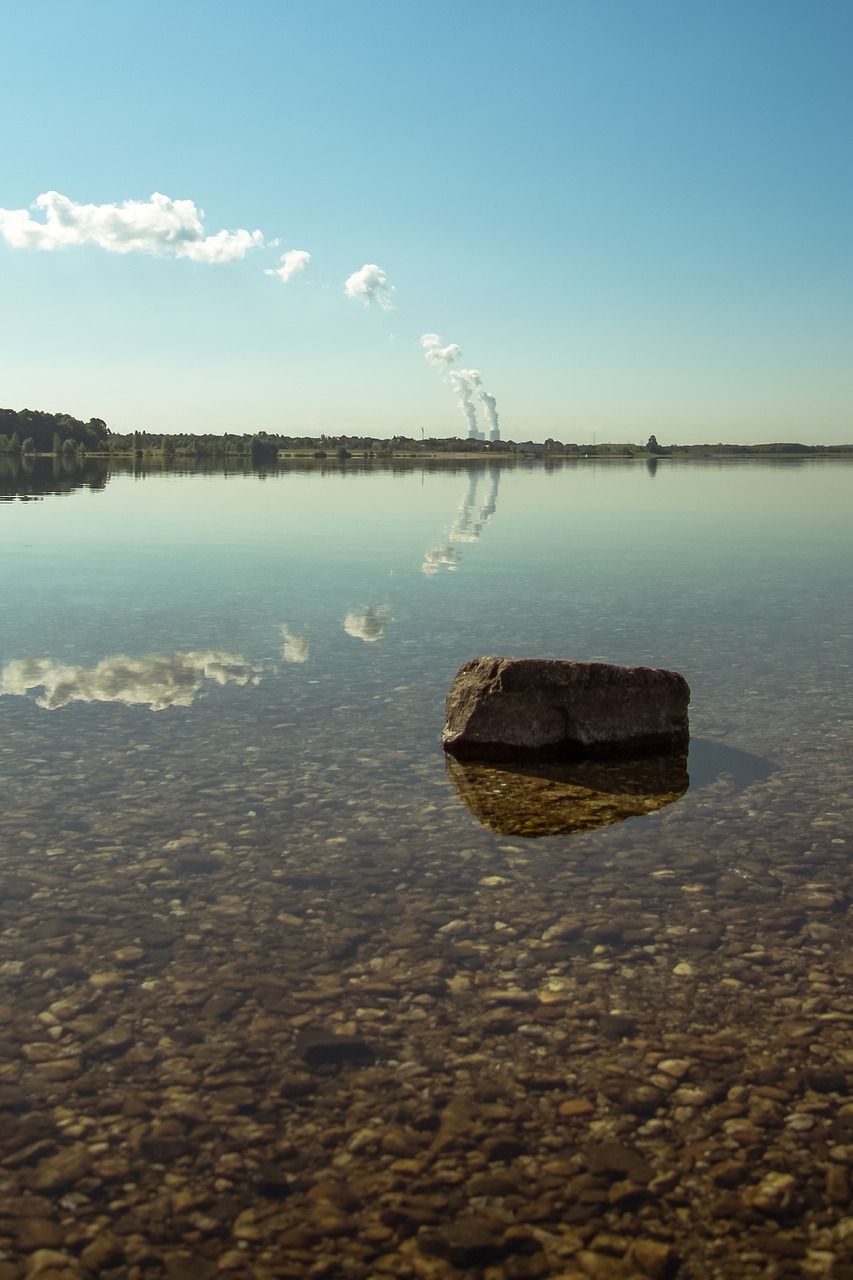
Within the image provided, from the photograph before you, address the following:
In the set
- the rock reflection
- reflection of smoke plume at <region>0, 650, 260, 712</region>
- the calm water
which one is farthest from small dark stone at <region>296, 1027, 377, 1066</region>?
reflection of smoke plume at <region>0, 650, 260, 712</region>

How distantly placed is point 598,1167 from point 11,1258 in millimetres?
3244

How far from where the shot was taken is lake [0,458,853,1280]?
5680mm

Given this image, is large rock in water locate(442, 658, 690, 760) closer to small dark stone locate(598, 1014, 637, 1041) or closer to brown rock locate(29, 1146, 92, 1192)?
small dark stone locate(598, 1014, 637, 1041)

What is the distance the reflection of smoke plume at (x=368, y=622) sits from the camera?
21.7 meters

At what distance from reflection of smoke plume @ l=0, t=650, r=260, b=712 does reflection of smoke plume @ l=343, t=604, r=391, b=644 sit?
3198 mm

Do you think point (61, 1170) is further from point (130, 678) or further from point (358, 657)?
point (358, 657)

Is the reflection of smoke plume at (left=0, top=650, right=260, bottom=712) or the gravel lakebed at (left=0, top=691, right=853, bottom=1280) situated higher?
the reflection of smoke plume at (left=0, top=650, right=260, bottom=712)

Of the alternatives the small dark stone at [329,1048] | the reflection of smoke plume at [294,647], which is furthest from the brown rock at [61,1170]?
the reflection of smoke plume at [294,647]

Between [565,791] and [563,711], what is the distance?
165 centimetres

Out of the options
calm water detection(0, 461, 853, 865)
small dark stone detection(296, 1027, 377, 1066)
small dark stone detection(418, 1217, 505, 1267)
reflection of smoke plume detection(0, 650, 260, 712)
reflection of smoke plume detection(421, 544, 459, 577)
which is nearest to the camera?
small dark stone detection(418, 1217, 505, 1267)

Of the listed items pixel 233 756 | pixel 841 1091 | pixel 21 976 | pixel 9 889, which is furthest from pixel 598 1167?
pixel 233 756

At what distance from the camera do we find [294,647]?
20.5 metres

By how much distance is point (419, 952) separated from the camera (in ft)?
27.9

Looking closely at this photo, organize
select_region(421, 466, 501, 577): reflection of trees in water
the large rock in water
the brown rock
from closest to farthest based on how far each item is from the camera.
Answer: the brown rock
the large rock in water
select_region(421, 466, 501, 577): reflection of trees in water
